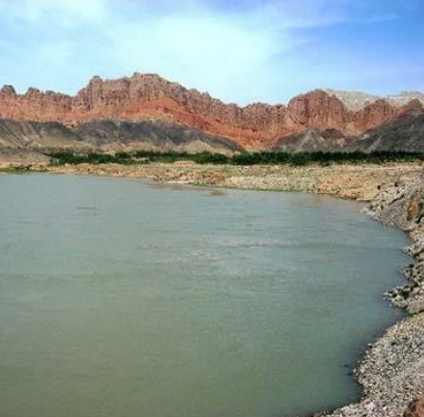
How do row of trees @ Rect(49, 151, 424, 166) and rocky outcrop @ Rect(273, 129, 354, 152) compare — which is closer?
row of trees @ Rect(49, 151, 424, 166)

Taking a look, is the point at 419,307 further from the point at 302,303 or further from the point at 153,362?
the point at 153,362

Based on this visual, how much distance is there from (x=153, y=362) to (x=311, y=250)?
13.8m

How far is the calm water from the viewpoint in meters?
10.7

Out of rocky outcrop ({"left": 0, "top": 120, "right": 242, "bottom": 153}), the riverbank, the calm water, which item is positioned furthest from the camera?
rocky outcrop ({"left": 0, "top": 120, "right": 242, "bottom": 153})

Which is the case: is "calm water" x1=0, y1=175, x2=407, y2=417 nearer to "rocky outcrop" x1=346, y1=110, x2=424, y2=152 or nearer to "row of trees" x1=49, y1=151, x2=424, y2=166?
"row of trees" x1=49, y1=151, x2=424, y2=166

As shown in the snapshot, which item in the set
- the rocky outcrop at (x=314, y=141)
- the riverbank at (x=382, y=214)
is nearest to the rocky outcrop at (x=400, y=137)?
the rocky outcrop at (x=314, y=141)

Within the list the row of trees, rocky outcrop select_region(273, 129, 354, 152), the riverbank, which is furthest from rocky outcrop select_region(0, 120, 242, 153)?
the riverbank

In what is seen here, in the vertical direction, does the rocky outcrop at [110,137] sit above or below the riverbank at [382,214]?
above

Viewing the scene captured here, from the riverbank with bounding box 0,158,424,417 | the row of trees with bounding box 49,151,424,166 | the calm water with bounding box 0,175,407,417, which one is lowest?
the calm water with bounding box 0,175,407,417

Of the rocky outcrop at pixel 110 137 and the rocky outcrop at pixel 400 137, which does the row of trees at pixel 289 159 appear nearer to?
the rocky outcrop at pixel 400 137

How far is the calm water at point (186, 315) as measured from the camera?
10.7 m

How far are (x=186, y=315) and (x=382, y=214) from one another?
76.8 feet

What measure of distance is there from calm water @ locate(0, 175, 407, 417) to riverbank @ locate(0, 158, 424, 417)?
2.05ft

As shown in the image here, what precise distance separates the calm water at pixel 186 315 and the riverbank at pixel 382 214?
0.62m
